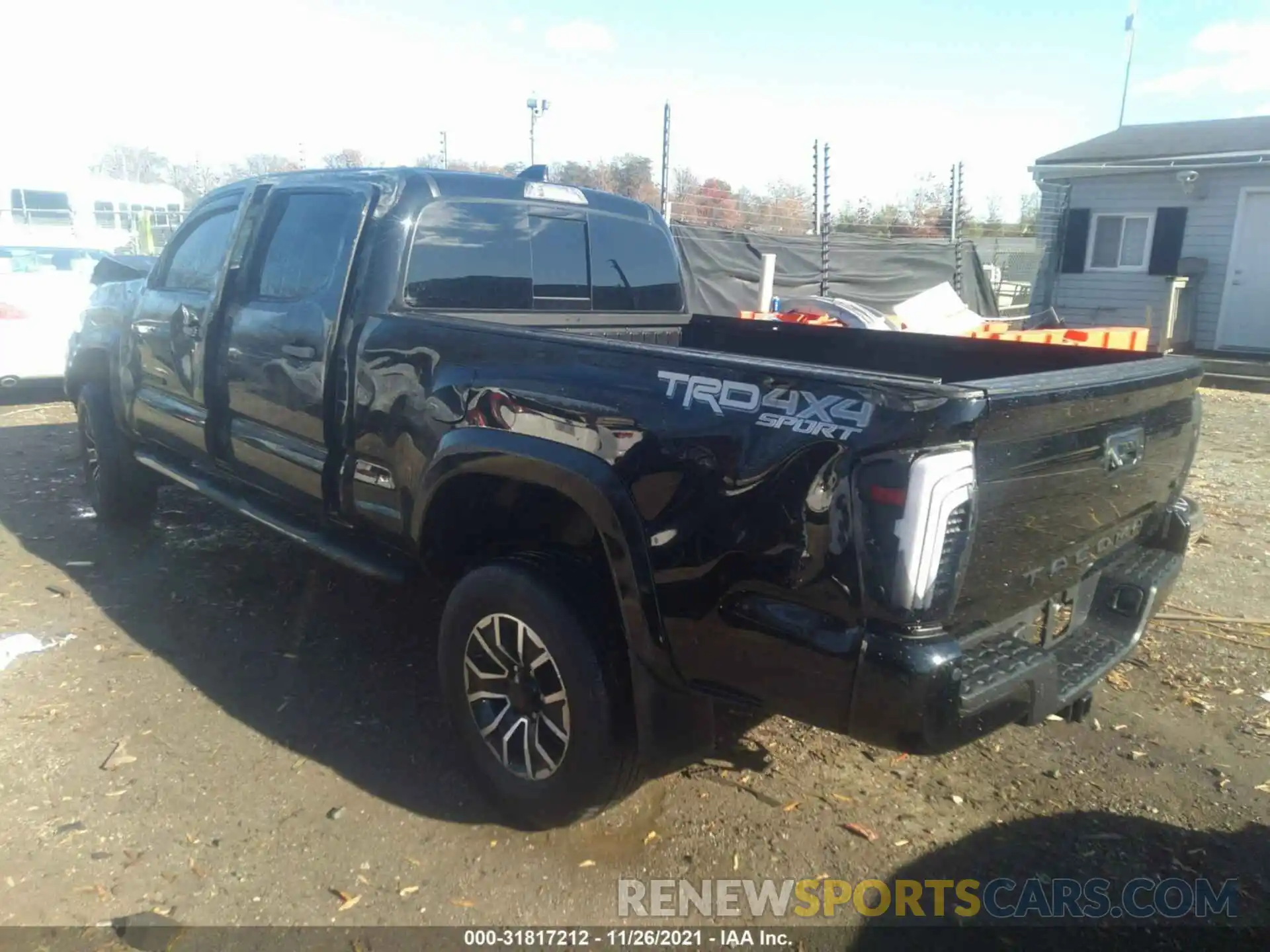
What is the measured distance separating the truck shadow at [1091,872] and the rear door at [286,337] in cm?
265

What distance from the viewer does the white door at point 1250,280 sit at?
15094 mm

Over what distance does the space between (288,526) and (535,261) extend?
157 centimetres

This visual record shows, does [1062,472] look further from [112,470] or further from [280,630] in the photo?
[112,470]

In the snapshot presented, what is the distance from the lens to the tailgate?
221cm

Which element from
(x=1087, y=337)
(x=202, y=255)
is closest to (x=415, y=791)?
(x=202, y=255)

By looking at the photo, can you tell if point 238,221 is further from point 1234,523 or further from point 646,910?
point 1234,523

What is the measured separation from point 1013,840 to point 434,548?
83.7 inches

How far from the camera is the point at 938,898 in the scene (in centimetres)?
270

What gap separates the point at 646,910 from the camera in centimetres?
265

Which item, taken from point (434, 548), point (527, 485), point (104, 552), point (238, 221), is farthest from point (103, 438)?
point (527, 485)

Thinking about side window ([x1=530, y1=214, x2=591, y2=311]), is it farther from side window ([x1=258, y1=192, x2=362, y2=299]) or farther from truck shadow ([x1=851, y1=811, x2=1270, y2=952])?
truck shadow ([x1=851, y1=811, x2=1270, y2=952])

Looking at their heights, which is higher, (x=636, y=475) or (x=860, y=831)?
(x=636, y=475)

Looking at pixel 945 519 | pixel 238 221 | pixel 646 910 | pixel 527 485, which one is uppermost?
pixel 238 221

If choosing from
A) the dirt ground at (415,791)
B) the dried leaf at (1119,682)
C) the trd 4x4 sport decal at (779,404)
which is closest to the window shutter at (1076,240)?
the dirt ground at (415,791)
